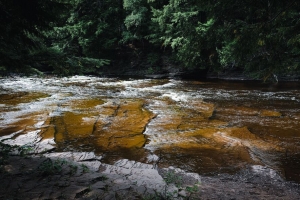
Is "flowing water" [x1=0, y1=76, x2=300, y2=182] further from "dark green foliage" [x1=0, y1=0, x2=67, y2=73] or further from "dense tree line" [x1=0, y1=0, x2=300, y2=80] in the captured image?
"dense tree line" [x1=0, y1=0, x2=300, y2=80]

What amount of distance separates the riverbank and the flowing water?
1.28 feet

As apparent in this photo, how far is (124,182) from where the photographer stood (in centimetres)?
359

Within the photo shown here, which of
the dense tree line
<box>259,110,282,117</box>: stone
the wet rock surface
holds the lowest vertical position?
the wet rock surface

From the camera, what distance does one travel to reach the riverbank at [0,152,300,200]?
308 cm

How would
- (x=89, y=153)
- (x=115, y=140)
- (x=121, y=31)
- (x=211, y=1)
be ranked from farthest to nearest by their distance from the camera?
(x=121, y=31) < (x=115, y=140) < (x=89, y=153) < (x=211, y=1)

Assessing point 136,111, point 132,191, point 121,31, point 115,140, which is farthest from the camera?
point 121,31

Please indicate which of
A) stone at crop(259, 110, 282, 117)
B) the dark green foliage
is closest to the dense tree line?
the dark green foliage

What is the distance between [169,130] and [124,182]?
3451 mm

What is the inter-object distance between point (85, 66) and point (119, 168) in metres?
2.02

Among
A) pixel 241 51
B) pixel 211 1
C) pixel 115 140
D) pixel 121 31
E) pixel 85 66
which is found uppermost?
pixel 121 31

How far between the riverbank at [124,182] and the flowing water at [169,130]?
39 centimetres

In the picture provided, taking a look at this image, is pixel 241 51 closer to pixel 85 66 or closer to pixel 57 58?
pixel 85 66

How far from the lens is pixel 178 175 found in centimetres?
430

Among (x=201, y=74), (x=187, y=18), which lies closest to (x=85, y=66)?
(x=187, y=18)
